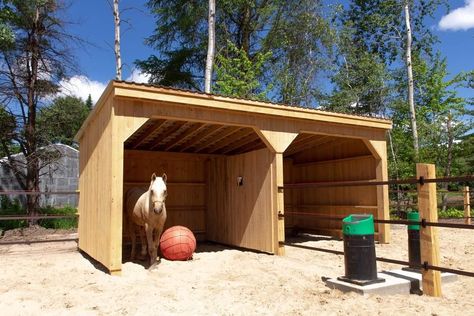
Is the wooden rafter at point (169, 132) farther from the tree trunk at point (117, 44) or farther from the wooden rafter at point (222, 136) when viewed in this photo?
the tree trunk at point (117, 44)

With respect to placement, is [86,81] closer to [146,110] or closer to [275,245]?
[146,110]

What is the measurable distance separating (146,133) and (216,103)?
2239 mm

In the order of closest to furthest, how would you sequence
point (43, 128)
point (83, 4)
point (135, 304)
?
point (135, 304), point (43, 128), point (83, 4)

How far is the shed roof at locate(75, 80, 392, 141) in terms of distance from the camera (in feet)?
20.0

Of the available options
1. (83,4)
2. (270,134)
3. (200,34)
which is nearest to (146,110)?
(270,134)

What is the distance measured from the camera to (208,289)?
16.7 ft

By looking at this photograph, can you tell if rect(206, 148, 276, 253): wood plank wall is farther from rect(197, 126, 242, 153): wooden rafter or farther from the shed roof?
the shed roof

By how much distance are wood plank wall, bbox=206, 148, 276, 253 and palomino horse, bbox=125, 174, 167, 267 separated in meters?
2.17

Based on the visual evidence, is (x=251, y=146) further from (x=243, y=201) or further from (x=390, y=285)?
(x=390, y=285)

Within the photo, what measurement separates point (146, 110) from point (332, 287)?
385 cm

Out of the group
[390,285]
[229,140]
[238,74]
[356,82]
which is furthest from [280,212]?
[356,82]

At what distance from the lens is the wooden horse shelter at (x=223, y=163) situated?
246 inches

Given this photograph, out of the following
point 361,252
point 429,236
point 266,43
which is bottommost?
point 361,252

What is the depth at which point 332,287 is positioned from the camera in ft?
16.4
